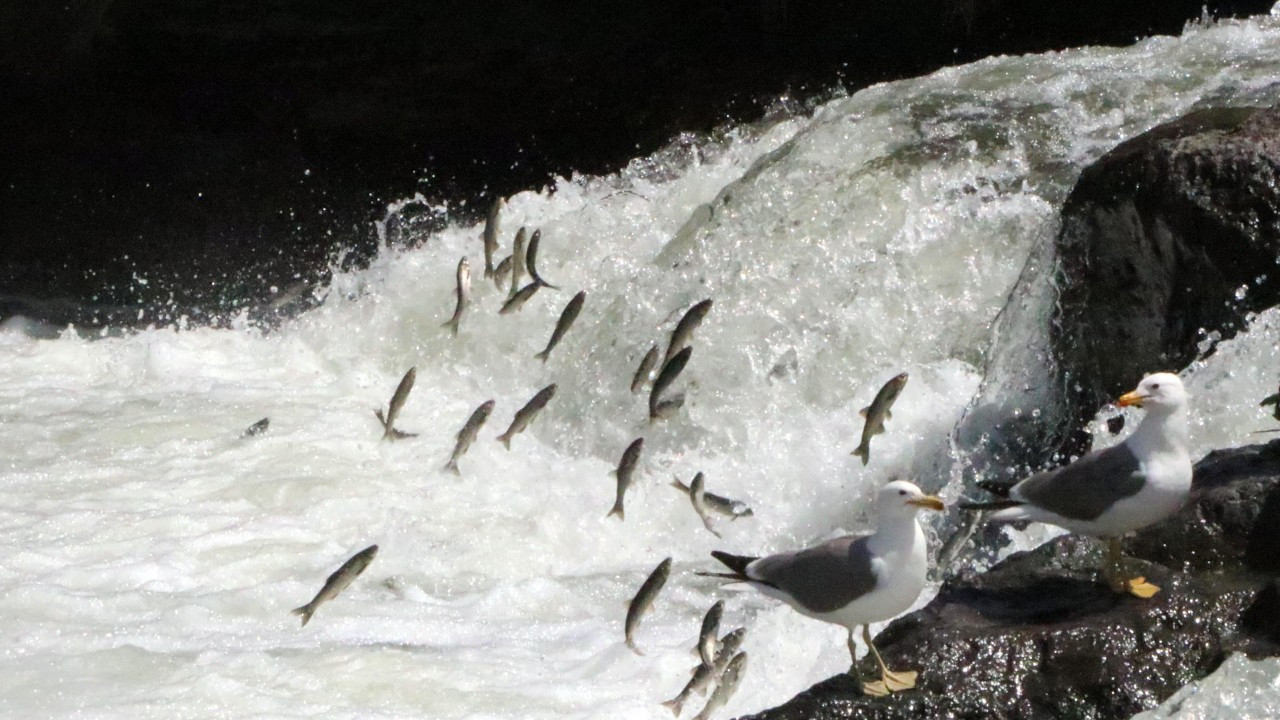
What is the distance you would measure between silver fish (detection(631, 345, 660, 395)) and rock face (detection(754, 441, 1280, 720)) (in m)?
2.74

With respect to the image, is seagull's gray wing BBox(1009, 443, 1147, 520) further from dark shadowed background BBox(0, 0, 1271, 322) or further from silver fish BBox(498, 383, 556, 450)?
dark shadowed background BBox(0, 0, 1271, 322)

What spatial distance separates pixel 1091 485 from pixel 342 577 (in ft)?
8.70

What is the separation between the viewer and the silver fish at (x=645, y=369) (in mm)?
6770

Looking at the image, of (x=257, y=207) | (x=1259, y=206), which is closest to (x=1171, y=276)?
(x=1259, y=206)

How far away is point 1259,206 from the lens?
5.50 m

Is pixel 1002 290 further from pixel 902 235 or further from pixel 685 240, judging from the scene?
pixel 685 240

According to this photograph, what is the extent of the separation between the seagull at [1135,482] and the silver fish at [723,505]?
207cm

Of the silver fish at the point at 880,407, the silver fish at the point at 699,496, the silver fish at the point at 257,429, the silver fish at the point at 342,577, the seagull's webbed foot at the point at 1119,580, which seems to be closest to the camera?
the seagull's webbed foot at the point at 1119,580

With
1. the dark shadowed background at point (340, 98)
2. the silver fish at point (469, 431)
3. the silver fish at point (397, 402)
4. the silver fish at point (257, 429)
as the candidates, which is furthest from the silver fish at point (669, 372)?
the dark shadowed background at point (340, 98)

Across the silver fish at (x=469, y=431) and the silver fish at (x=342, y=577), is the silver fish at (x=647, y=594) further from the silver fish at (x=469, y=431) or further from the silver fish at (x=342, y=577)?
the silver fish at (x=469, y=431)

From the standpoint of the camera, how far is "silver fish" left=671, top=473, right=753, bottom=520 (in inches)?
234

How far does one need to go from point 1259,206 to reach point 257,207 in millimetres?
8818

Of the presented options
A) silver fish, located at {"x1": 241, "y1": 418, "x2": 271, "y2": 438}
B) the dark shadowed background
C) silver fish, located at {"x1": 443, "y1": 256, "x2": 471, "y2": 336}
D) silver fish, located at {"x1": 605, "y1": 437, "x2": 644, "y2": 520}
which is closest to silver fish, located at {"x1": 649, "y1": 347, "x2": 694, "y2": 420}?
silver fish, located at {"x1": 605, "y1": 437, "x2": 644, "y2": 520}

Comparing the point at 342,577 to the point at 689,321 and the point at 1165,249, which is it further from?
the point at 1165,249
